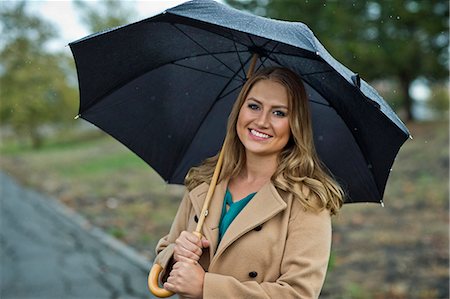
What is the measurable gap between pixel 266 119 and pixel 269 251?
0.48 metres

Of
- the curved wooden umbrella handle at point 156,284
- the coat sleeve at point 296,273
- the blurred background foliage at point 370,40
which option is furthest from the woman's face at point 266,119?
the blurred background foliage at point 370,40

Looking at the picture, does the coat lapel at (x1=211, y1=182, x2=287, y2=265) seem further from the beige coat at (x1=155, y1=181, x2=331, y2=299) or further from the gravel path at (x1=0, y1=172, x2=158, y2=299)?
the gravel path at (x1=0, y1=172, x2=158, y2=299)

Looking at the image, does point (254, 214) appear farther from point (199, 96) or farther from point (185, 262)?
point (199, 96)

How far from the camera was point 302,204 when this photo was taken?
215cm

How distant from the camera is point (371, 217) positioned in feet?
26.4

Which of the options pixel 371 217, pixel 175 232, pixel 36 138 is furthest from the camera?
pixel 36 138

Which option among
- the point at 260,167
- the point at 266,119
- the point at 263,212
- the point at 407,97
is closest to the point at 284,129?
the point at 266,119

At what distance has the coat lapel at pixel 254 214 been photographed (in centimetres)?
215

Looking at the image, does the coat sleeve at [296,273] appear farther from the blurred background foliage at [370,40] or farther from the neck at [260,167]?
the blurred background foliage at [370,40]

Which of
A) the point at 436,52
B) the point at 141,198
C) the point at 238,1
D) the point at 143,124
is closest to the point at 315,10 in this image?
the point at 238,1

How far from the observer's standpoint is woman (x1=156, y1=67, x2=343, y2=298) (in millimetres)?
2090

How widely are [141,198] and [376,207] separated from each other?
3980mm

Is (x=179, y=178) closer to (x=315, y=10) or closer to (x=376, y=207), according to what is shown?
(x=376, y=207)

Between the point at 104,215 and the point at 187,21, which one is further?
the point at 104,215
